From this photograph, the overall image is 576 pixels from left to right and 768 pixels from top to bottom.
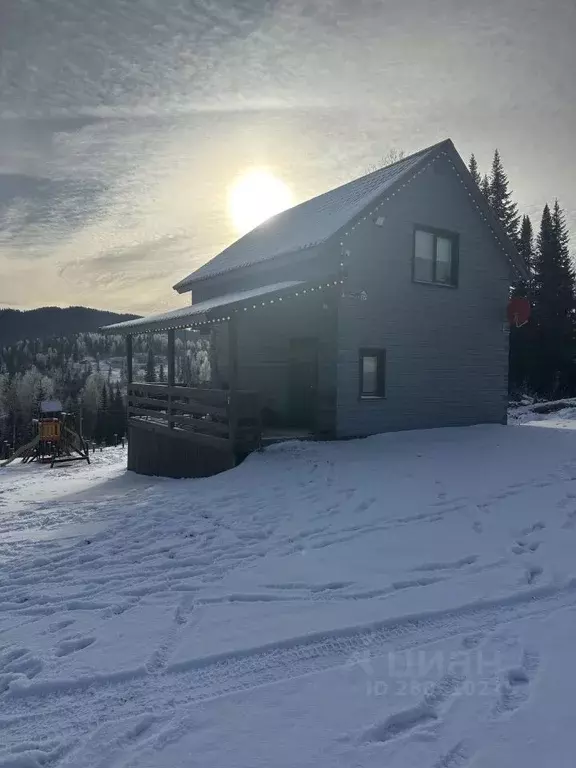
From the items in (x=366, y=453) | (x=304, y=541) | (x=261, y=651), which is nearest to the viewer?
(x=261, y=651)

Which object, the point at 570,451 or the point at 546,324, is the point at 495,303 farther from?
the point at 546,324

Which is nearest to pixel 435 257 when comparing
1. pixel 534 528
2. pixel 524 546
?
pixel 534 528

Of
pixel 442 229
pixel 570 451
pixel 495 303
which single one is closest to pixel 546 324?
pixel 495 303

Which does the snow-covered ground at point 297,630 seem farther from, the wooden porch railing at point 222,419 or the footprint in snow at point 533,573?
the wooden porch railing at point 222,419

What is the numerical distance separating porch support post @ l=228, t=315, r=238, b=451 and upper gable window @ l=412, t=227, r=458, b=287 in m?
5.61

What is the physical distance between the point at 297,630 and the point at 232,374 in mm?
6988

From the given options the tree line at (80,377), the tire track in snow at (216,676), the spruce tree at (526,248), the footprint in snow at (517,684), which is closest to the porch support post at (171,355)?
the tree line at (80,377)

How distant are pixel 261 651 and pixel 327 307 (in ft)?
31.4

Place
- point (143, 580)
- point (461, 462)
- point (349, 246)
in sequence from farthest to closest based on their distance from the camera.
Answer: point (349, 246) < point (461, 462) < point (143, 580)

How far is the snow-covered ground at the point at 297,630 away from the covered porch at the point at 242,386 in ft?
9.10

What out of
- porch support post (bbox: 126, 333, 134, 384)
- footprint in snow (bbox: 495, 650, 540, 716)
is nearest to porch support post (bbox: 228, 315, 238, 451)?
porch support post (bbox: 126, 333, 134, 384)

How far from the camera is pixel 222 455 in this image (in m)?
11.5

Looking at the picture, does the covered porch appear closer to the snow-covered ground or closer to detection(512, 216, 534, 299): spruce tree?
the snow-covered ground

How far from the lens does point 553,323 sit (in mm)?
34562
